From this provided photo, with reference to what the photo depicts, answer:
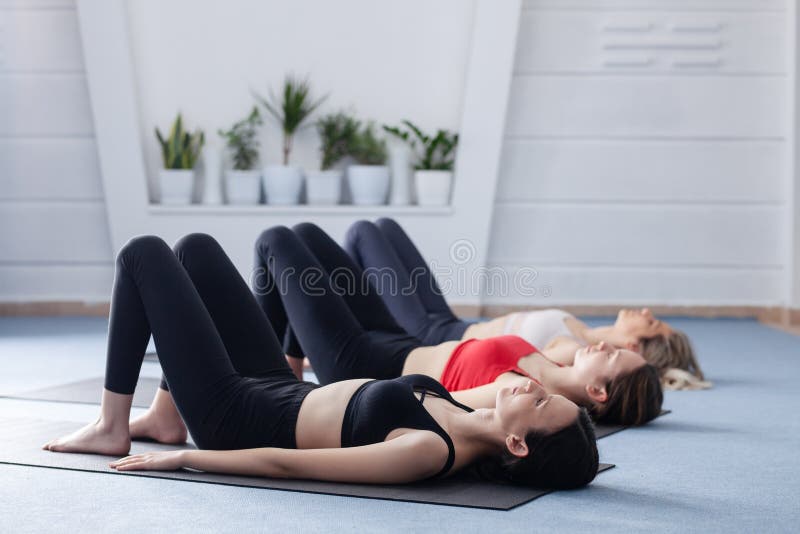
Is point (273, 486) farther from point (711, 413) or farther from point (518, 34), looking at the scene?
point (518, 34)

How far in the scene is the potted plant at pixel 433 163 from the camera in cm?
602

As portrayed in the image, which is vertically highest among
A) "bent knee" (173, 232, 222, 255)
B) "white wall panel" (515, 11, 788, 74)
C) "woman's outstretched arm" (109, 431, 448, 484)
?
"white wall panel" (515, 11, 788, 74)

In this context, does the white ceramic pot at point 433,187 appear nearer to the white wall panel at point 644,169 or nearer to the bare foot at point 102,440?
the white wall panel at point 644,169

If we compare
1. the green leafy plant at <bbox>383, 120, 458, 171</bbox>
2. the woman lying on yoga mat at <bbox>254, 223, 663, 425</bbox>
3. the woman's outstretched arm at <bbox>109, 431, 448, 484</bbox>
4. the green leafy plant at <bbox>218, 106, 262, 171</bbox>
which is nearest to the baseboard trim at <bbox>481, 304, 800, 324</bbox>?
the green leafy plant at <bbox>383, 120, 458, 171</bbox>

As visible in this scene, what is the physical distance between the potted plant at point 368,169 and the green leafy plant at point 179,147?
0.97 m

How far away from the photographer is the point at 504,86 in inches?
233

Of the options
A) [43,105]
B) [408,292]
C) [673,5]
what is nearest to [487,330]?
[408,292]

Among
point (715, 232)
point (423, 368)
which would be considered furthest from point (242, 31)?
point (423, 368)

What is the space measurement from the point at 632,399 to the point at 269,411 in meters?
1.21

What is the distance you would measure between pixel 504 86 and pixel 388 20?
88 centimetres

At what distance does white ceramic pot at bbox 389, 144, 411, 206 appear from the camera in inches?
241

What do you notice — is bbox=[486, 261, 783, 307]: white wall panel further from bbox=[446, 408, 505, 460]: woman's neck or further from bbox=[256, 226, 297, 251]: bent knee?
bbox=[446, 408, 505, 460]: woman's neck

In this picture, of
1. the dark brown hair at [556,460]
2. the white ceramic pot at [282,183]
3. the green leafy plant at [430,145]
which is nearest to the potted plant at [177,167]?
the white ceramic pot at [282,183]

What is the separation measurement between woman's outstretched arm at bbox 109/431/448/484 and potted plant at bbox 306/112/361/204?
12.9ft
